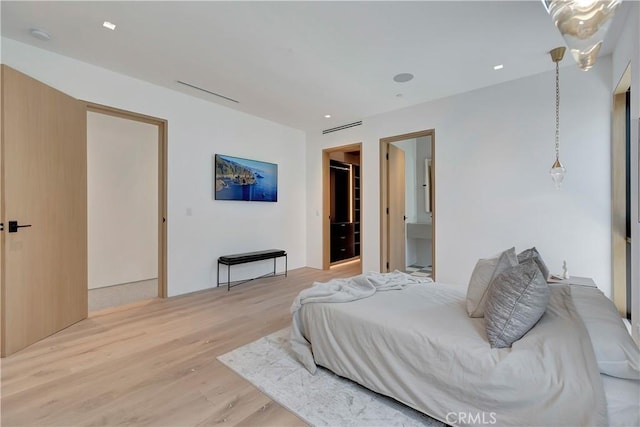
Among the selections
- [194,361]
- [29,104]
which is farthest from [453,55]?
[29,104]

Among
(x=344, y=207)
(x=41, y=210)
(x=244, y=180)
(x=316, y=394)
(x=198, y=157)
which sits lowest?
(x=316, y=394)

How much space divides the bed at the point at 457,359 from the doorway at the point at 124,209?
112 inches

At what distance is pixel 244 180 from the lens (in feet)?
15.5

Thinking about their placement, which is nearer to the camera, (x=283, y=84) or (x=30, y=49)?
(x=30, y=49)

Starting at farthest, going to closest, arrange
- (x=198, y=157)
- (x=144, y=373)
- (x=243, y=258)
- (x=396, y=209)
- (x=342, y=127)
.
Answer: (x=342, y=127)
(x=396, y=209)
(x=243, y=258)
(x=198, y=157)
(x=144, y=373)

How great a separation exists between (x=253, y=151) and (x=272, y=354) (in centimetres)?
348

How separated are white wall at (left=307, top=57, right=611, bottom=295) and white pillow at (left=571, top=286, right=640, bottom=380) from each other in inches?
86.7

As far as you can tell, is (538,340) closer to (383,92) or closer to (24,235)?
(383,92)

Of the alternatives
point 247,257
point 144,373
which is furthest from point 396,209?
point 144,373

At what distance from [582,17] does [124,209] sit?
5.50 metres

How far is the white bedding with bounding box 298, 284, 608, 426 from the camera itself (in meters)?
1.19

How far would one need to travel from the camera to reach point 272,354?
235 cm

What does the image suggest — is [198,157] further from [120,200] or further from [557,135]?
[557,135]

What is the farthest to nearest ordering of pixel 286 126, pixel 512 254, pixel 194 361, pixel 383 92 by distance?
pixel 286 126 → pixel 383 92 → pixel 194 361 → pixel 512 254
